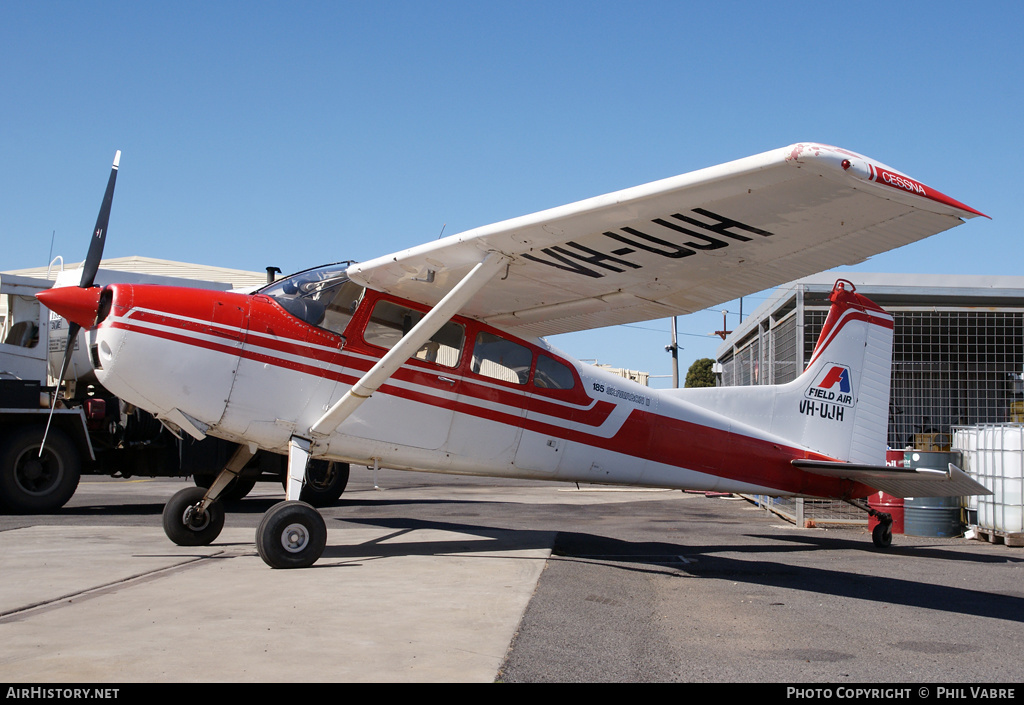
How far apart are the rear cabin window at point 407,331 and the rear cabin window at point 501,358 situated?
0.69 ft

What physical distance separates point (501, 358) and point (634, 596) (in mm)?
2964

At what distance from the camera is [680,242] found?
19.0 feet

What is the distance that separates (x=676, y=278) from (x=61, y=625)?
16.5 feet

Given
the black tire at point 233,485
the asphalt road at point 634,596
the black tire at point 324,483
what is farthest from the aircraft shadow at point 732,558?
the black tire at point 233,485

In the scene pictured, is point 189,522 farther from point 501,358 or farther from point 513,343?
point 513,343

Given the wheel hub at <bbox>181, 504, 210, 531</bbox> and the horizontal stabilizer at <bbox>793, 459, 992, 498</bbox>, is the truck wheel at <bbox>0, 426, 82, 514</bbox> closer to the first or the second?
the wheel hub at <bbox>181, 504, 210, 531</bbox>

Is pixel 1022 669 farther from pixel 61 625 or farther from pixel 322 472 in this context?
pixel 322 472

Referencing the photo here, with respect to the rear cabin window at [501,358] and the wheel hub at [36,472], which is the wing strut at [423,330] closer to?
the rear cabin window at [501,358]

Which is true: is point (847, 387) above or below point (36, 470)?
above

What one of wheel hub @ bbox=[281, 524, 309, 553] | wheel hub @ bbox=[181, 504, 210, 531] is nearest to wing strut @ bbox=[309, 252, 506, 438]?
wheel hub @ bbox=[281, 524, 309, 553]

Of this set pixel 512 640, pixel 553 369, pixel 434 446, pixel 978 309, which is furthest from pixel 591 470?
pixel 978 309

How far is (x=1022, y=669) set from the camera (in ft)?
12.6

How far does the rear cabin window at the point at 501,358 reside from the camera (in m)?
7.75

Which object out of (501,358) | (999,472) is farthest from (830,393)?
(501,358)
